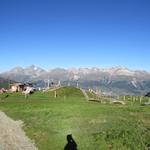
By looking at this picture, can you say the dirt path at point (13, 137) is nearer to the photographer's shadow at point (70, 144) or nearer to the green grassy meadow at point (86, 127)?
the green grassy meadow at point (86, 127)

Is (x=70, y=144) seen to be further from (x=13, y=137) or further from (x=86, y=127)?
(x=13, y=137)

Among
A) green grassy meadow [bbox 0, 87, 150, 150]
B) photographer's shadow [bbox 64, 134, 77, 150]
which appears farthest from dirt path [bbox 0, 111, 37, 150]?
photographer's shadow [bbox 64, 134, 77, 150]

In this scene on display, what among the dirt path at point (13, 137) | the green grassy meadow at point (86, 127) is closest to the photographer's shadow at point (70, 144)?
the green grassy meadow at point (86, 127)

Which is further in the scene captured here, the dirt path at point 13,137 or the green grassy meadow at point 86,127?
the green grassy meadow at point 86,127

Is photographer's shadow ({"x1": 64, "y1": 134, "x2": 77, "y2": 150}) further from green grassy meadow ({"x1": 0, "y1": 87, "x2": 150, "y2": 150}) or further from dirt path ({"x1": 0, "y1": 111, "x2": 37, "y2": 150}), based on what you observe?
A: dirt path ({"x1": 0, "y1": 111, "x2": 37, "y2": 150})

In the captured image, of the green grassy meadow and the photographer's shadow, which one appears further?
the green grassy meadow


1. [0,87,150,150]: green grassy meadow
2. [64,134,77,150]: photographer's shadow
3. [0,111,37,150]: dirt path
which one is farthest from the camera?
[0,87,150,150]: green grassy meadow

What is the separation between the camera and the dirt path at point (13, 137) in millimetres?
39875

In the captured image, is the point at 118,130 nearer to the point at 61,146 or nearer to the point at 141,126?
the point at 141,126

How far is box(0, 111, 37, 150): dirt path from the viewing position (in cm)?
3988

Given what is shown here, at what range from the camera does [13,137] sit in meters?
44.8

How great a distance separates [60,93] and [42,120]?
64.9 metres

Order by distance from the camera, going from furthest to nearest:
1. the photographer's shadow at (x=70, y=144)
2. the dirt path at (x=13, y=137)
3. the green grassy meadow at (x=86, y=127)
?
the green grassy meadow at (x=86, y=127) → the dirt path at (x=13, y=137) → the photographer's shadow at (x=70, y=144)

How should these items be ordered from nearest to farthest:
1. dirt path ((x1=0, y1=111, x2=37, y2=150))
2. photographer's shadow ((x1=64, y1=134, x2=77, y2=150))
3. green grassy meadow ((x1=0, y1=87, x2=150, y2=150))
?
photographer's shadow ((x1=64, y1=134, x2=77, y2=150))
dirt path ((x1=0, y1=111, x2=37, y2=150))
green grassy meadow ((x1=0, y1=87, x2=150, y2=150))
